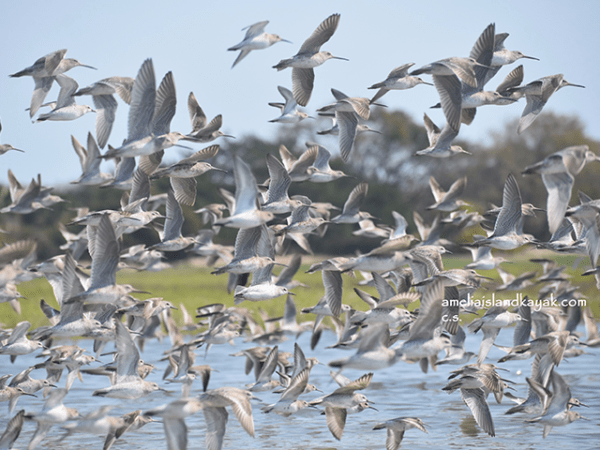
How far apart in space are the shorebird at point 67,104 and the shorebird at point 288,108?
3.49 metres

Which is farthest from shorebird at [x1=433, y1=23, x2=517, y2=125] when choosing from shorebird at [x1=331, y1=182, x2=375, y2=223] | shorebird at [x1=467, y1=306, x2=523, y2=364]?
shorebird at [x1=331, y1=182, x2=375, y2=223]

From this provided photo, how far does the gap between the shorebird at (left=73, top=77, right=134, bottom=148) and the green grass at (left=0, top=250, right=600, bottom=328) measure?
10.00m

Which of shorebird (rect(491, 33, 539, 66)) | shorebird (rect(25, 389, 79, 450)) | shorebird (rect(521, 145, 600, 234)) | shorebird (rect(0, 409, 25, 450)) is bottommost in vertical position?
shorebird (rect(0, 409, 25, 450))

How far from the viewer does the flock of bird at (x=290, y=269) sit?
9.77 meters

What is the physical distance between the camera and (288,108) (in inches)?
572

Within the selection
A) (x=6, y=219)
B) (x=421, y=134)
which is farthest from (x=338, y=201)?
(x=6, y=219)

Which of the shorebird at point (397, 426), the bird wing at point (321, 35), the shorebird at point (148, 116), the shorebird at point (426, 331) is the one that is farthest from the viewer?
the bird wing at point (321, 35)

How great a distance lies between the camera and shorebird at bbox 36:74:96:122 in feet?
44.6

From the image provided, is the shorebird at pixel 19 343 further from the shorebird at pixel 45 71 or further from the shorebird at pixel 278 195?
the shorebird at pixel 278 195

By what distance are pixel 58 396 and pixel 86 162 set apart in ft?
17.6

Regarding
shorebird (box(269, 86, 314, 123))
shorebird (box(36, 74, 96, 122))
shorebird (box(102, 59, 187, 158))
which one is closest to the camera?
shorebird (box(102, 59, 187, 158))

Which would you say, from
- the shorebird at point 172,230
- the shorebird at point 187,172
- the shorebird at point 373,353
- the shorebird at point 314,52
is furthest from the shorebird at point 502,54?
the shorebird at point 172,230

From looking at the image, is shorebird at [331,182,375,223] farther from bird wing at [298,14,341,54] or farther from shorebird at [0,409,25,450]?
shorebird at [0,409,25,450]

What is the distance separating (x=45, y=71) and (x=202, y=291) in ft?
71.7
